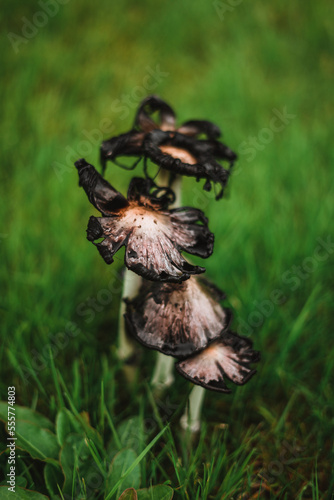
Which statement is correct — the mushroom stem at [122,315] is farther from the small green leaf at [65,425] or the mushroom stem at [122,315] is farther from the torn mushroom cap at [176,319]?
the small green leaf at [65,425]

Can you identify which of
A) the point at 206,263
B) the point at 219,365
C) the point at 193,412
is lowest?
the point at 193,412

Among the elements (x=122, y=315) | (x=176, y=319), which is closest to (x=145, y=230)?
(x=176, y=319)

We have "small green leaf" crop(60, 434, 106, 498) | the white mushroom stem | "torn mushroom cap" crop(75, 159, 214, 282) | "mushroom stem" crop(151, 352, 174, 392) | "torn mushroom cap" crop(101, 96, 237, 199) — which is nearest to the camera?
"torn mushroom cap" crop(75, 159, 214, 282)

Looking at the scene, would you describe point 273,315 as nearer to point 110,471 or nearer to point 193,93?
point 110,471

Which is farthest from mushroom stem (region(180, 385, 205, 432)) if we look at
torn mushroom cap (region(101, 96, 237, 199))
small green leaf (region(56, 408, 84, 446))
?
torn mushroom cap (region(101, 96, 237, 199))

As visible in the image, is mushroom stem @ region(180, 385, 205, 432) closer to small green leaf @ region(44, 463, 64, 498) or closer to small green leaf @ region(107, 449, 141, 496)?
small green leaf @ region(107, 449, 141, 496)

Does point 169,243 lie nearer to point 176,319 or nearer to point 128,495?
point 176,319
